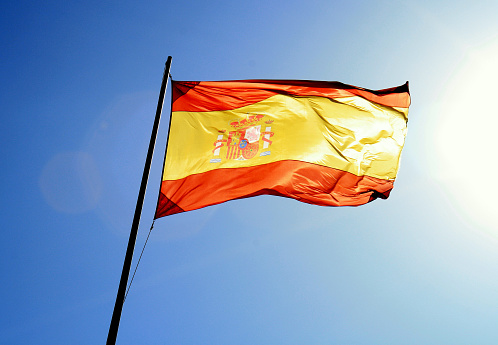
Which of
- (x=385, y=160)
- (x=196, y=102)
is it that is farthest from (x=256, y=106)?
(x=385, y=160)

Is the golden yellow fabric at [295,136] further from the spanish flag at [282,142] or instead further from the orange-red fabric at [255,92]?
the orange-red fabric at [255,92]

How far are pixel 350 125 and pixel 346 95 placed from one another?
0.74 meters

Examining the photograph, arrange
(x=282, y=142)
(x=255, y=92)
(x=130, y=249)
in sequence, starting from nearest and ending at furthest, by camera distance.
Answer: (x=130, y=249) < (x=282, y=142) < (x=255, y=92)

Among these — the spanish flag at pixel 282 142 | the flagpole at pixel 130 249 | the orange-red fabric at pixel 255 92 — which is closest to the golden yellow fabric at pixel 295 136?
the spanish flag at pixel 282 142

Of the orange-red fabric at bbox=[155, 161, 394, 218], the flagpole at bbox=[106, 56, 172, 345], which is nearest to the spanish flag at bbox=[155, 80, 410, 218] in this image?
the orange-red fabric at bbox=[155, 161, 394, 218]

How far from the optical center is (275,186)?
7.32 m

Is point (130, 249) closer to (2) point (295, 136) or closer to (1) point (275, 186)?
(1) point (275, 186)

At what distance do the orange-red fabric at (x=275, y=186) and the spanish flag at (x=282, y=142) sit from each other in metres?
0.02

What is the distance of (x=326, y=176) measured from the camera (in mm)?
7734

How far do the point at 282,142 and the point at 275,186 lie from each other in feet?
3.31

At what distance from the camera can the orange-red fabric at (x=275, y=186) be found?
664cm

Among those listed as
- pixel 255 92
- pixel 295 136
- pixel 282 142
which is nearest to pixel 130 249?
pixel 282 142

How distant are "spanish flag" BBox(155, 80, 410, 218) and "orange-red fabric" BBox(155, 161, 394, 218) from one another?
0.02 metres

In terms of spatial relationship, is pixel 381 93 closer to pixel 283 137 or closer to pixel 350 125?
pixel 350 125
